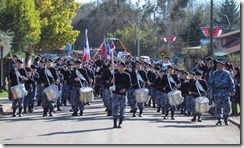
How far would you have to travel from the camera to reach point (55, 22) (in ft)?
146

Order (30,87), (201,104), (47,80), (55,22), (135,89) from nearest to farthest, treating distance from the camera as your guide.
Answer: (201,104), (47,80), (135,89), (30,87), (55,22)

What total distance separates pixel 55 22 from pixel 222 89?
2855cm

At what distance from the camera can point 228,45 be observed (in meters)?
67.9

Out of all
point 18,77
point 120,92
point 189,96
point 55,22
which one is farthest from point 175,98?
point 55,22

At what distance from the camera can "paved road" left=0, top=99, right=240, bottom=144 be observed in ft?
45.2

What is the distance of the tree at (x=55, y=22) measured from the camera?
145 ft

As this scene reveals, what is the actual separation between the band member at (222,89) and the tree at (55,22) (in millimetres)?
26970

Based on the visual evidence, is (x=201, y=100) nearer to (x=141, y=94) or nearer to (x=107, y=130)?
(x=141, y=94)

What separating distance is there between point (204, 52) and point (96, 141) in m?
44.1

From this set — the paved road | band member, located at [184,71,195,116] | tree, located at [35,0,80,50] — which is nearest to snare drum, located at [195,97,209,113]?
the paved road

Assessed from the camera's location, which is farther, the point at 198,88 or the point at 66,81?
the point at 66,81

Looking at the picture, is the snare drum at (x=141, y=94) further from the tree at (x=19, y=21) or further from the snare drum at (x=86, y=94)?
the tree at (x=19, y=21)

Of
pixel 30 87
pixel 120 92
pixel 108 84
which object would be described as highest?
pixel 108 84

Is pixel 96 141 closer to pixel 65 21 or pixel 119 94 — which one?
pixel 119 94
